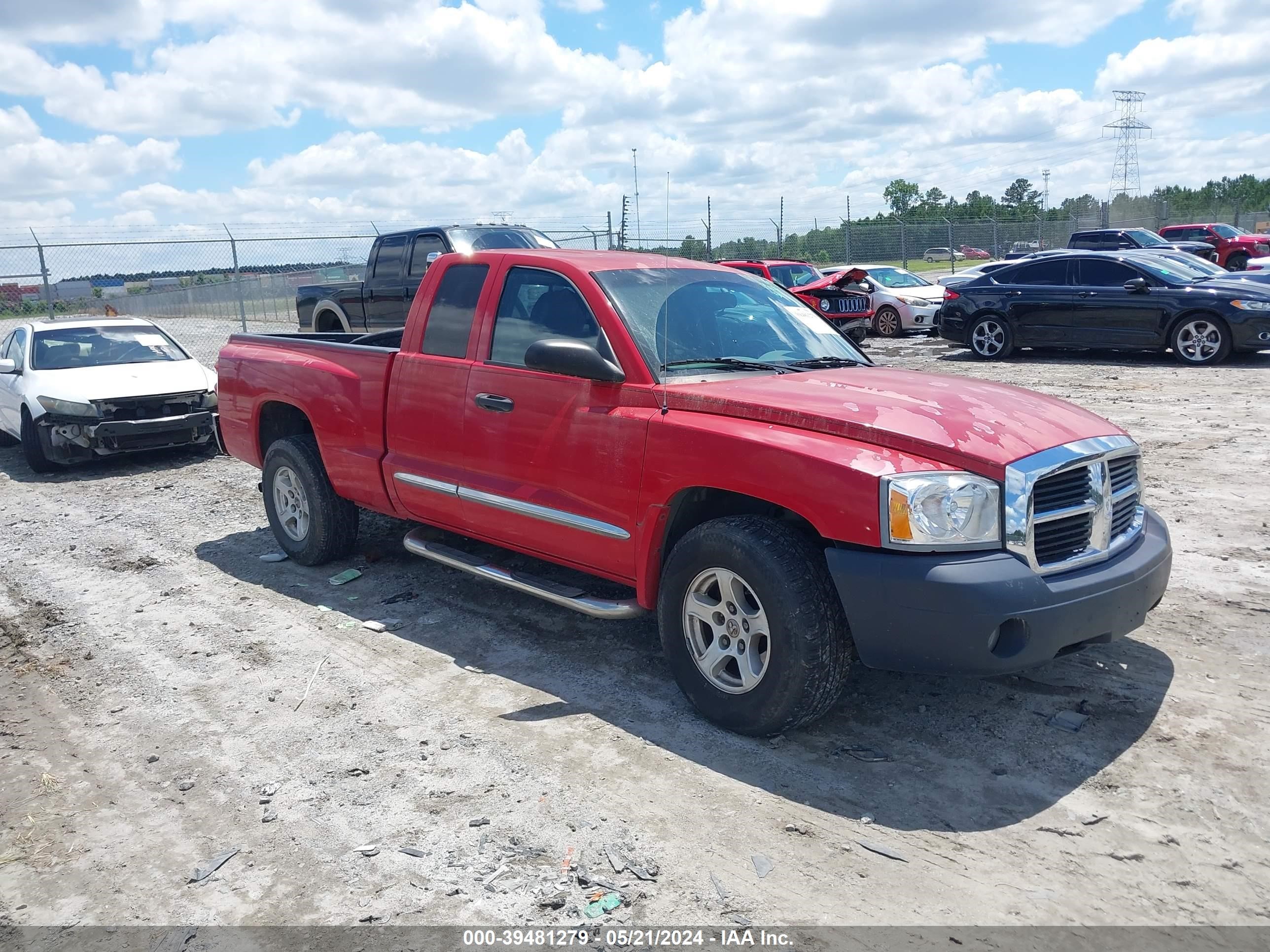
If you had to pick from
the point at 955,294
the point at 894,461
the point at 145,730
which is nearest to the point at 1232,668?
the point at 894,461

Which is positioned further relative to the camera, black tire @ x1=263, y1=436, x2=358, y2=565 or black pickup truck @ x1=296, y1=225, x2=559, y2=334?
black pickup truck @ x1=296, y1=225, x2=559, y2=334

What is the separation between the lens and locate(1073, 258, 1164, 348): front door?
561 inches

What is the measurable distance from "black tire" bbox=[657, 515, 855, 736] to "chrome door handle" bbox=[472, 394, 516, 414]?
1.30m

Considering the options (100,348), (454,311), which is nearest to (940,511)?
(454,311)

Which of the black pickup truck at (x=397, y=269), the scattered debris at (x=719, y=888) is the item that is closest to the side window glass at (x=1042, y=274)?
the black pickup truck at (x=397, y=269)

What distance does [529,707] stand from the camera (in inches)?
177

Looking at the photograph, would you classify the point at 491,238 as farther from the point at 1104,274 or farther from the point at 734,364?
the point at 734,364

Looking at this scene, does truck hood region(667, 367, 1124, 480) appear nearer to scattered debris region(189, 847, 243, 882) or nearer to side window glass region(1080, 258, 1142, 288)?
scattered debris region(189, 847, 243, 882)

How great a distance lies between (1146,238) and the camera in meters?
24.6

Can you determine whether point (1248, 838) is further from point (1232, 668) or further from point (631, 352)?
point (631, 352)

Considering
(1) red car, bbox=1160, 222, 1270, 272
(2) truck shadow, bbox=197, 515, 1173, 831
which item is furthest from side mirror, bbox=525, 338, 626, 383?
(1) red car, bbox=1160, 222, 1270, 272

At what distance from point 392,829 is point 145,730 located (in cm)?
159

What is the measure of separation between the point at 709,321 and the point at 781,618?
172 centimetres

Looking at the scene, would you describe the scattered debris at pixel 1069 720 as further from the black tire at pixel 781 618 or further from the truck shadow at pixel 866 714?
the black tire at pixel 781 618
